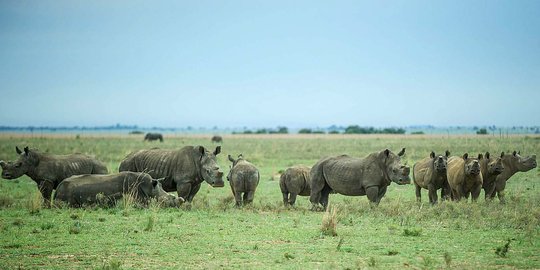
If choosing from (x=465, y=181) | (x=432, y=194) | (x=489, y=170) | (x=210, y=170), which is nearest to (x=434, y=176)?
(x=432, y=194)

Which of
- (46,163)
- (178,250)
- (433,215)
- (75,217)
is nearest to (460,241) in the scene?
(433,215)

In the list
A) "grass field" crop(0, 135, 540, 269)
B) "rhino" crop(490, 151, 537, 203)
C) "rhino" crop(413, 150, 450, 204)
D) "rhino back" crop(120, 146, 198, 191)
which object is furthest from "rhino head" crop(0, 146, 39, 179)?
"rhino" crop(490, 151, 537, 203)

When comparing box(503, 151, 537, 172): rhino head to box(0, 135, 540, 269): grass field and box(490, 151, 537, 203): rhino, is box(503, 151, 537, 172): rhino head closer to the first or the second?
box(490, 151, 537, 203): rhino

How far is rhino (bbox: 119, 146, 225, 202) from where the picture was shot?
60.9 ft

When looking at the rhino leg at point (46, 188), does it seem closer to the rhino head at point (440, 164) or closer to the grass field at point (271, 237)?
the grass field at point (271, 237)

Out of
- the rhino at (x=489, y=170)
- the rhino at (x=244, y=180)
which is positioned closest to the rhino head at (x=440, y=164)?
the rhino at (x=489, y=170)

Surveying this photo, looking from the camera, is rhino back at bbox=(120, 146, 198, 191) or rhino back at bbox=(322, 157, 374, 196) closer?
rhino back at bbox=(322, 157, 374, 196)

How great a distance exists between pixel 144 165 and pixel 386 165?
7157 mm

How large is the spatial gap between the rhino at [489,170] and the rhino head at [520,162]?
137cm

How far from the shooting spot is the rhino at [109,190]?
17141 mm

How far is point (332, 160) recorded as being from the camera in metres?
19.4

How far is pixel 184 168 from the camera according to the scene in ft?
62.2

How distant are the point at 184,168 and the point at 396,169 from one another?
5979 millimetres

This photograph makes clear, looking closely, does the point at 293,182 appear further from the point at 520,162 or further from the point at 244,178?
the point at 520,162
